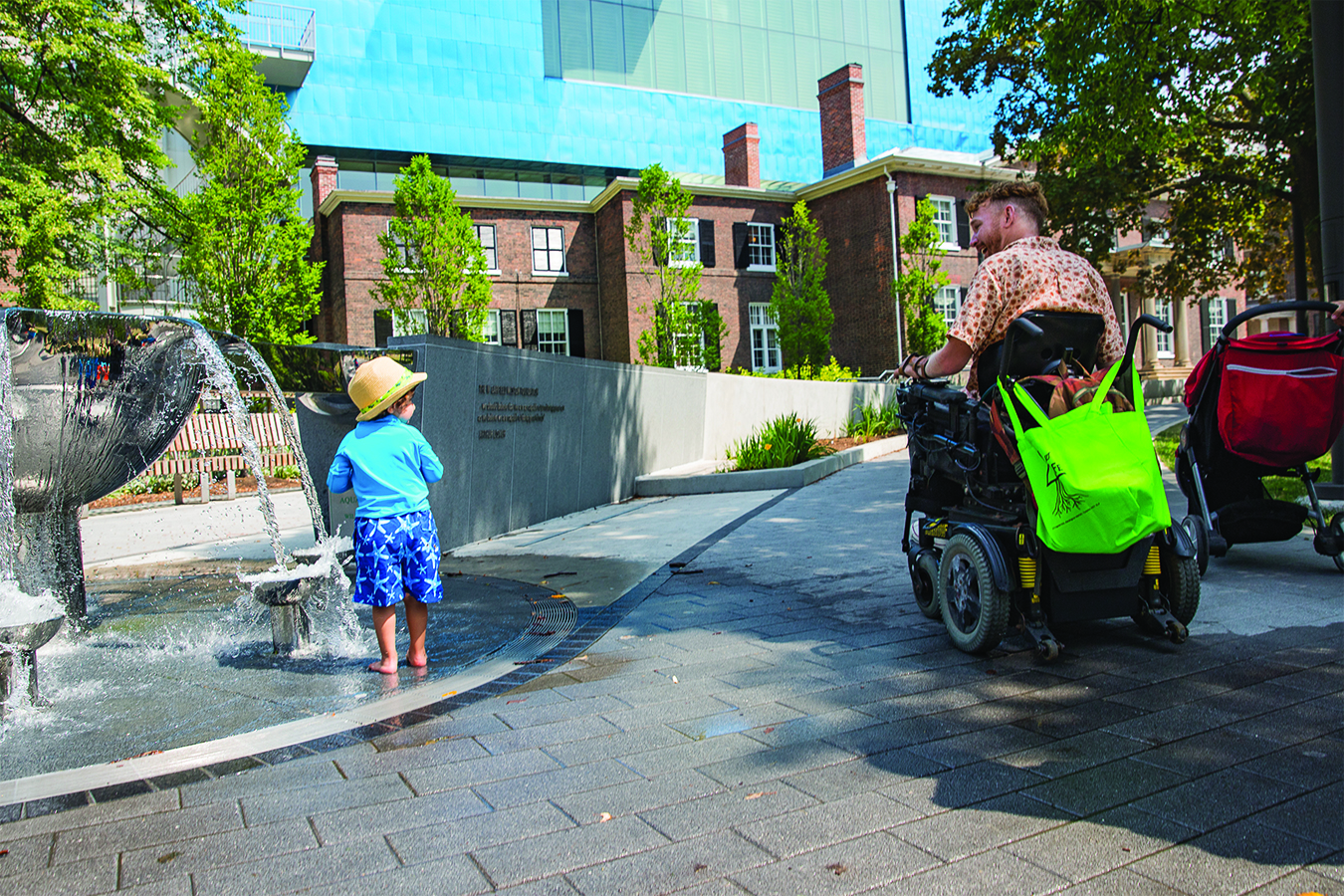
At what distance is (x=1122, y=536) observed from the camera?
372 cm

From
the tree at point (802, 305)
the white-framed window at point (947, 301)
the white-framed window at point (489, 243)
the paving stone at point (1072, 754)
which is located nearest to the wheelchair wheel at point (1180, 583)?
the paving stone at point (1072, 754)

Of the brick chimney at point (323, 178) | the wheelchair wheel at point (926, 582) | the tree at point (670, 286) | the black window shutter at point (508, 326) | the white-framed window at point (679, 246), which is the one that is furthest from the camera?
the brick chimney at point (323, 178)

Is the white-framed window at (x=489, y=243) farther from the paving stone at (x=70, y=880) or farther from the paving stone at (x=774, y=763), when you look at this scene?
the paving stone at (x=70, y=880)

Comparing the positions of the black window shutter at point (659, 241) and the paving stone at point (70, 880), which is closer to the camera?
the paving stone at point (70, 880)

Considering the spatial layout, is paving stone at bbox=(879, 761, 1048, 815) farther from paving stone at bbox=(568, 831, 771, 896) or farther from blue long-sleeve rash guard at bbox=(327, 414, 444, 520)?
blue long-sleeve rash guard at bbox=(327, 414, 444, 520)

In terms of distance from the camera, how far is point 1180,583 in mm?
4211

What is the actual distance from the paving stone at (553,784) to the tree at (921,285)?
28.2 meters

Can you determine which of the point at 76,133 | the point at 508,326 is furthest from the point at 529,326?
the point at 76,133

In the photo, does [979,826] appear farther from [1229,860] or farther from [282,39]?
[282,39]

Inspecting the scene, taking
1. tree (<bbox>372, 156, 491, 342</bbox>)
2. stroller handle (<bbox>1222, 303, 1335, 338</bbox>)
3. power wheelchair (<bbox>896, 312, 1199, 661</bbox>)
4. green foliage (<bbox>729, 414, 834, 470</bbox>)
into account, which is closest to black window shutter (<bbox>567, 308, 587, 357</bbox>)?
tree (<bbox>372, 156, 491, 342</bbox>)

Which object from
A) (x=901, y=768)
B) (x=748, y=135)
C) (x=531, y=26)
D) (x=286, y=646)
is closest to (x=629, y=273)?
(x=748, y=135)

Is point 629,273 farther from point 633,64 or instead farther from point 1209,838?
point 1209,838

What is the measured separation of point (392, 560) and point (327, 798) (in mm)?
1565

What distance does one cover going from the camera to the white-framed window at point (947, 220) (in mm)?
33191
